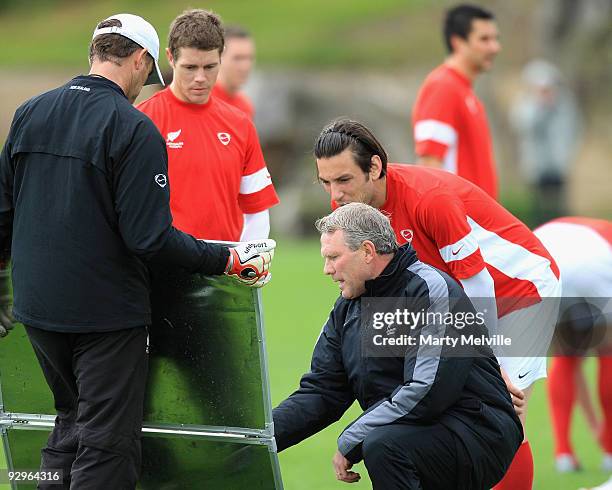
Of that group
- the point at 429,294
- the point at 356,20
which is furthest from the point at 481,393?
the point at 356,20

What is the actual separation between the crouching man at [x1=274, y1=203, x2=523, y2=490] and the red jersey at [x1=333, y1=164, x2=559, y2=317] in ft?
1.04

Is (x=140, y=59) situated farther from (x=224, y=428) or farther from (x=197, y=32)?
(x=224, y=428)

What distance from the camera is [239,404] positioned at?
4.51m

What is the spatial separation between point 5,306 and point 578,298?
2981 millimetres

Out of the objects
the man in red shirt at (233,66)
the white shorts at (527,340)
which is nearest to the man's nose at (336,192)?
the white shorts at (527,340)

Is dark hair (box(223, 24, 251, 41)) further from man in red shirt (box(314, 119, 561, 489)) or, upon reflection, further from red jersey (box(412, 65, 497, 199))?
man in red shirt (box(314, 119, 561, 489))

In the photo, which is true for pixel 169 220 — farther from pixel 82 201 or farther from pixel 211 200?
pixel 211 200

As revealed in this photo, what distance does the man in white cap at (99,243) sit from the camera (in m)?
4.27

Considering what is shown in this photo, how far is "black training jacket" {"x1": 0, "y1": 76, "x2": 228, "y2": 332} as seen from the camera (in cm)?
425

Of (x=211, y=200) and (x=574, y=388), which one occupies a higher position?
(x=211, y=200)

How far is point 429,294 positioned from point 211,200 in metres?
1.60

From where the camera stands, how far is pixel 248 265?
4.41 meters

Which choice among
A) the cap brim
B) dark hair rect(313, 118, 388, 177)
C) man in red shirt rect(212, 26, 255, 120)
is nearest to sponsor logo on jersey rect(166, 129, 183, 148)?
the cap brim

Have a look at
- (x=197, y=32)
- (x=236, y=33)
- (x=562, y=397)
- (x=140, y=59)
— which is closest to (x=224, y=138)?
(x=197, y=32)
